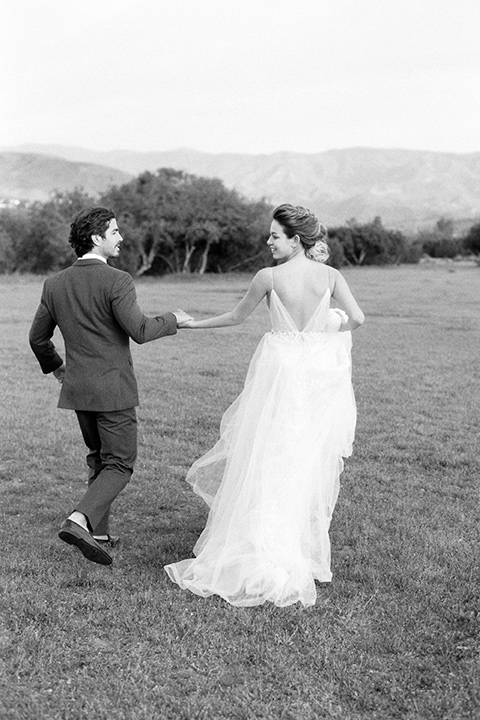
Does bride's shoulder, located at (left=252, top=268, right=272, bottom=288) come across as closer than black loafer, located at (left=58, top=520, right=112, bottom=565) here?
No

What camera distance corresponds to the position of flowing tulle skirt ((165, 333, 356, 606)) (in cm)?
509

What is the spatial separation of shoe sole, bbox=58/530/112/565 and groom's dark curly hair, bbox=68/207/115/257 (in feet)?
6.89

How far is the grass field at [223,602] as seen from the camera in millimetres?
3879

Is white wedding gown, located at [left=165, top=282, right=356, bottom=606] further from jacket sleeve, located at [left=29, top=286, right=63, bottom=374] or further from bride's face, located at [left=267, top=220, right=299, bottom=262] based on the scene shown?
jacket sleeve, located at [left=29, top=286, right=63, bottom=374]

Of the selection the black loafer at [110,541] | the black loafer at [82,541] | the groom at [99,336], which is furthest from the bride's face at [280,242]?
the black loafer at [110,541]

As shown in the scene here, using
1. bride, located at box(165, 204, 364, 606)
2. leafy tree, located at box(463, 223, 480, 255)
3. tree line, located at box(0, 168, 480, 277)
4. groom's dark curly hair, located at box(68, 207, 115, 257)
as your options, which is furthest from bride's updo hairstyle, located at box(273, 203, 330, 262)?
leafy tree, located at box(463, 223, 480, 255)

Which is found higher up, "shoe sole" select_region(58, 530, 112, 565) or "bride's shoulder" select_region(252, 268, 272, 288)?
"bride's shoulder" select_region(252, 268, 272, 288)

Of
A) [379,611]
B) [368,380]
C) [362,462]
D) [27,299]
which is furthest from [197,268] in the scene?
[379,611]

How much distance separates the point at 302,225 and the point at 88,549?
2.77m

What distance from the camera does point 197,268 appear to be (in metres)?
58.1

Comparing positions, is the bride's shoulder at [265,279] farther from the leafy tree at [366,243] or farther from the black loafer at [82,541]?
the leafy tree at [366,243]

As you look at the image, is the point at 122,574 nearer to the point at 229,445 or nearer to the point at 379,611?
the point at 229,445

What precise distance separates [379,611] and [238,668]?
1210 mm

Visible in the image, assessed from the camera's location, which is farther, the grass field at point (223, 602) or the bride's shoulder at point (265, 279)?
the bride's shoulder at point (265, 279)
